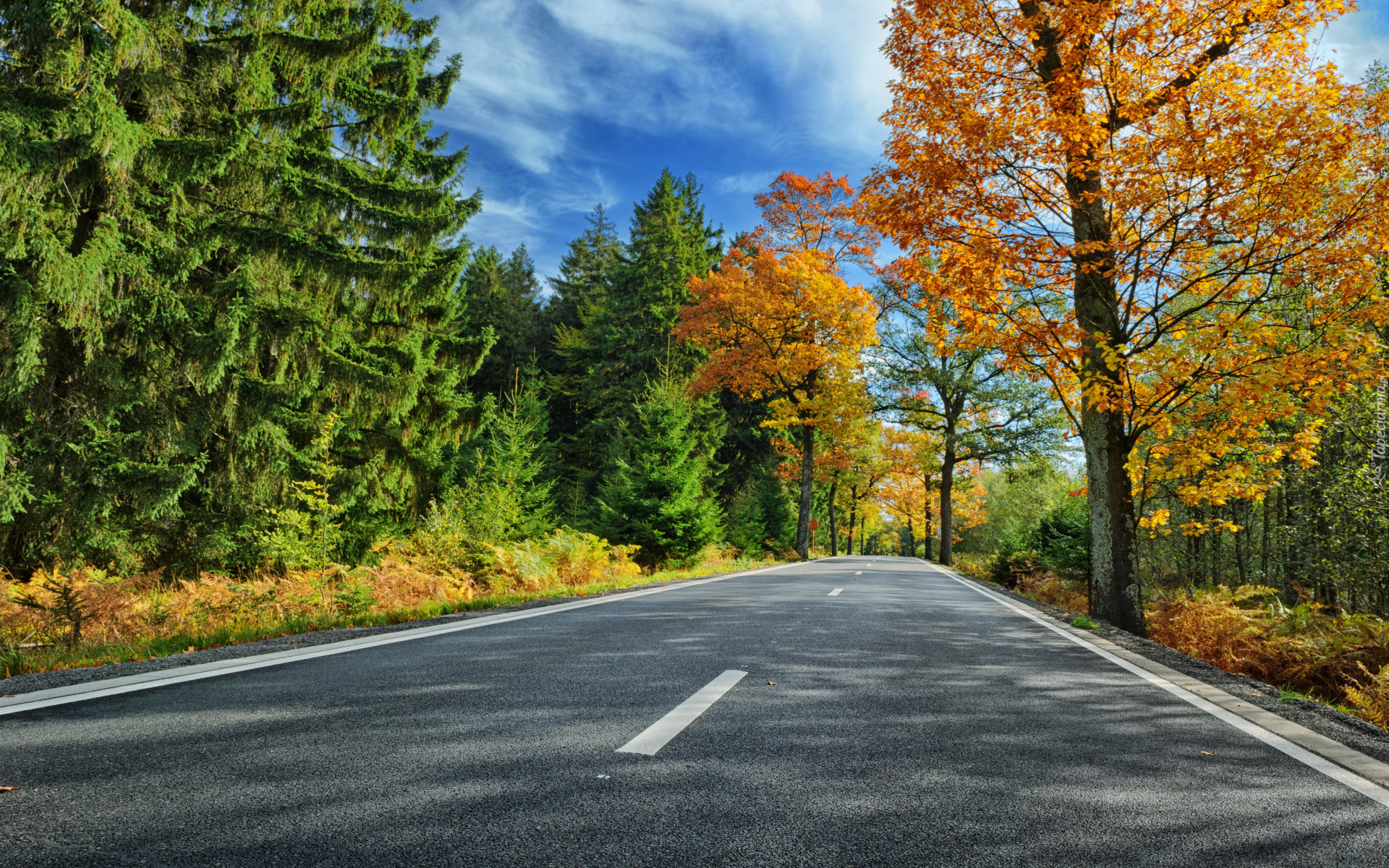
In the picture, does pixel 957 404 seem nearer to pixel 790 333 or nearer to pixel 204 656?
pixel 790 333

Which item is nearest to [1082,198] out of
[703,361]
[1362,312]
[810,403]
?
[1362,312]

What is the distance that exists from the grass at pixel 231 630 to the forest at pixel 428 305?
84mm

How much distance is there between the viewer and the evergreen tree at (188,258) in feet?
27.6

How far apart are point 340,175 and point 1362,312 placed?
15.4 meters

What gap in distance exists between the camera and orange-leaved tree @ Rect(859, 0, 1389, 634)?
24.2ft

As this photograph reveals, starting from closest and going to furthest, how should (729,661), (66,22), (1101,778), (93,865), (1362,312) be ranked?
(93,865) < (1101,778) < (729,661) < (1362,312) < (66,22)

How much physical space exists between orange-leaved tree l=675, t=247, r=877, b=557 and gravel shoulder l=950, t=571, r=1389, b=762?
789 inches

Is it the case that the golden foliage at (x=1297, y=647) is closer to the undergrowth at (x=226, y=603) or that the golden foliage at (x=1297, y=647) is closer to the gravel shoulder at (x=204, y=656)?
the gravel shoulder at (x=204, y=656)

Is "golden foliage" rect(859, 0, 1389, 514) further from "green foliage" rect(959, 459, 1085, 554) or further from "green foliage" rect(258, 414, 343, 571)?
"green foliage" rect(258, 414, 343, 571)

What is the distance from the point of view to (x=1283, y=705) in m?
4.35

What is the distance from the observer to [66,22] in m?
8.33

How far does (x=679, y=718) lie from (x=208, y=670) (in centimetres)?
313

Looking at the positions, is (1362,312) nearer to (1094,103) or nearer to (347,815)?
(1094,103)

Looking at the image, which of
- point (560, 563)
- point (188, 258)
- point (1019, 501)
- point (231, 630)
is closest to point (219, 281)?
point (188, 258)
